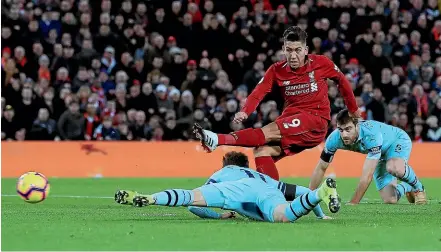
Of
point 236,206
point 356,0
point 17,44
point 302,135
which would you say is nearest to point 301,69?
point 302,135

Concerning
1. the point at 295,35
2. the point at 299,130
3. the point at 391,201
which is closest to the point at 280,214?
the point at 299,130

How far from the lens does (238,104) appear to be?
21547 mm

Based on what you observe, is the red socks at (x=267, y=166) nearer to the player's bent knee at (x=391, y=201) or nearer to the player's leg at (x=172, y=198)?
the player's leg at (x=172, y=198)

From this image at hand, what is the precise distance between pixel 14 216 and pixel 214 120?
10714 mm

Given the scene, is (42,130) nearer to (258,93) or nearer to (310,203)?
(258,93)

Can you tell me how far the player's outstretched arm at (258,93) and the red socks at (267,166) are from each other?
652mm

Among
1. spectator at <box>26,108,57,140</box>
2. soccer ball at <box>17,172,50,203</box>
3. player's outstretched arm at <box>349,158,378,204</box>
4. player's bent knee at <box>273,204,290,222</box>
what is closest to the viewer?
player's bent knee at <box>273,204,290,222</box>

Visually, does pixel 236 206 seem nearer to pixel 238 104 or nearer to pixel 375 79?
pixel 238 104

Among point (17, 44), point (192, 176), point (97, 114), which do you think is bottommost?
point (192, 176)

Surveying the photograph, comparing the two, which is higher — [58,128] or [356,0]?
[356,0]

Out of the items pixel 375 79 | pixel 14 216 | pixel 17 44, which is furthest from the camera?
pixel 375 79

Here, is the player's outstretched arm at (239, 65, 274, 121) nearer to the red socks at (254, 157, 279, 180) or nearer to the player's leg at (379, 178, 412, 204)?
the red socks at (254, 157, 279, 180)

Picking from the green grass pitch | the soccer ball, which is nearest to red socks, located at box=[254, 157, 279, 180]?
the green grass pitch

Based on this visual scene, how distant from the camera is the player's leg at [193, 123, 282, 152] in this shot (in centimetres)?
1075
